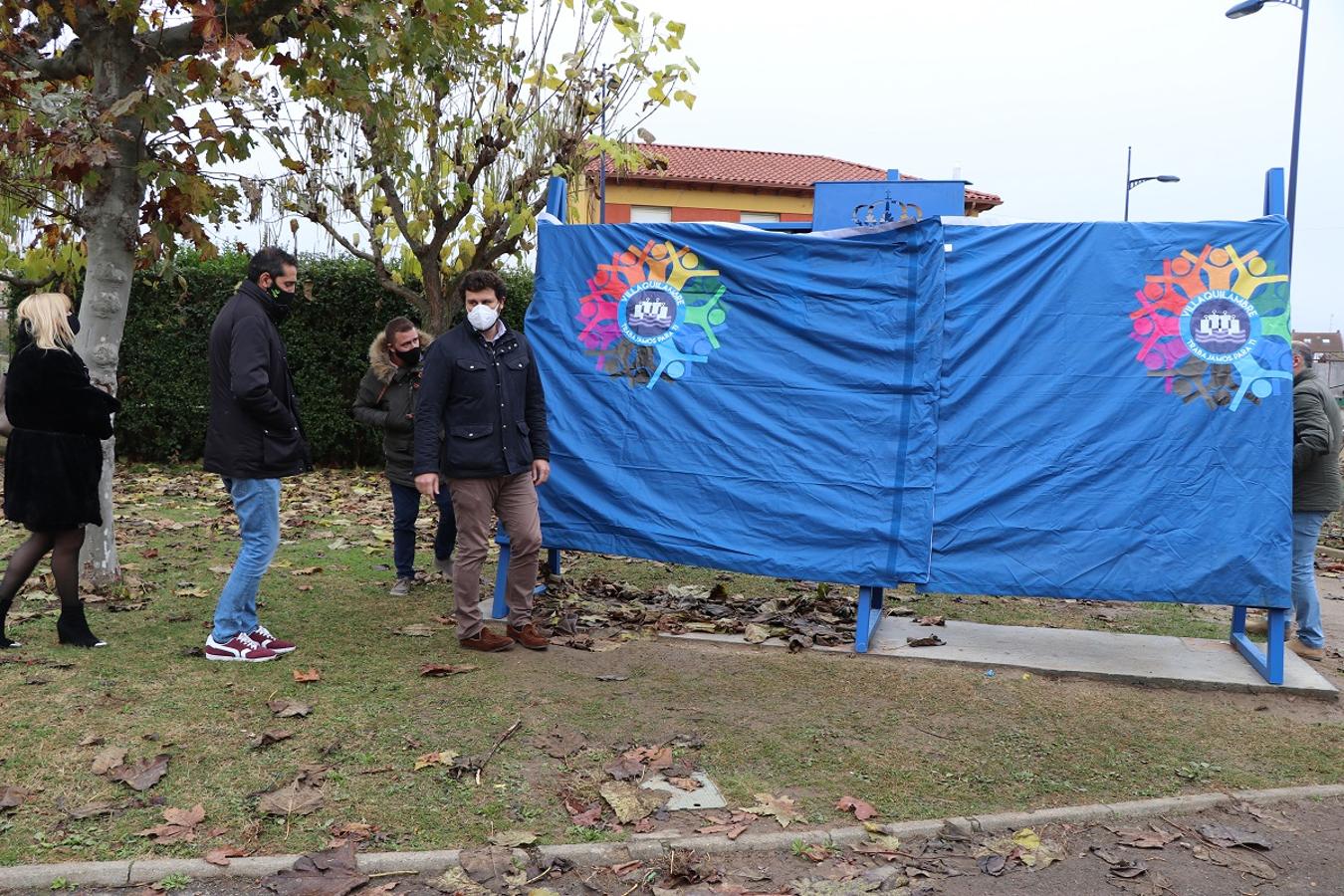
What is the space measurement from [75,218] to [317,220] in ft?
21.0

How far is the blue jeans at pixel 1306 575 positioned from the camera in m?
6.55

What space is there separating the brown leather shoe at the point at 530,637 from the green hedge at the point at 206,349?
29.1 ft

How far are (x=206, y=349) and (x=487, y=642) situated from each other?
10109 mm

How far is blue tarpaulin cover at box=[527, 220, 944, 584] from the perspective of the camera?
625cm

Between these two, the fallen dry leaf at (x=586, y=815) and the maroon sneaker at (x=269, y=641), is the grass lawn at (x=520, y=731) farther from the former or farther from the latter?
the maroon sneaker at (x=269, y=641)

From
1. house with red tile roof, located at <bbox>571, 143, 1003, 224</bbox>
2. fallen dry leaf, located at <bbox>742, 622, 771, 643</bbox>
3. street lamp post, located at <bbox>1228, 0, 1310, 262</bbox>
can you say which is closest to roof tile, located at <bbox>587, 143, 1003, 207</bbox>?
house with red tile roof, located at <bbox>571, 143, 1003, 224</bbox>

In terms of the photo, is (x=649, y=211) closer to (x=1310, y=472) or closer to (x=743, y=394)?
(x=743, y=394)

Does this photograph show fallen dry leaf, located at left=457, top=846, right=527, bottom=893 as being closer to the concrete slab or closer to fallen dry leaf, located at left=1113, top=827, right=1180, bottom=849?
fallen dry leaf, located at left=1113, top=827, right=1180, bottom=849

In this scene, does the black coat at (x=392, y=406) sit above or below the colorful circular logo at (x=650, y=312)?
below

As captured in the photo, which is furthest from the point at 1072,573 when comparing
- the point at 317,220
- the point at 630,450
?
the point at 317,220

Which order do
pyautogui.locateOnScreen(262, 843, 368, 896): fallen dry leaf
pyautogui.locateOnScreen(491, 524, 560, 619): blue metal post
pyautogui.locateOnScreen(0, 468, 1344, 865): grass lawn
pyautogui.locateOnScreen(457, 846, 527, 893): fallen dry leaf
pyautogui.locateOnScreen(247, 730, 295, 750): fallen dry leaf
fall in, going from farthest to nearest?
pyautogui.locateOnScreen(491, 524, 560, 619): blue metal post < pyautogui.locateOnScreen(247, 730, 295, 750): fallen dry leaf < pyautogui.locateOnScreen(0, 468, 1344, 865): grass lawn < pyautogui.locateOnScreen(457, 846, 527, 893): fallen dry leaf < pyautogui.locateOnScreen(262, 843, 368, 896): fallen dry leaf

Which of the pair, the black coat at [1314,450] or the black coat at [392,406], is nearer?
the black coat at [1314,450]

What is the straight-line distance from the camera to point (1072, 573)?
605 cm

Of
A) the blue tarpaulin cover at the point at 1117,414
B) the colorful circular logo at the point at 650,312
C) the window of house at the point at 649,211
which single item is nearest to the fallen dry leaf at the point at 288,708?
the colorful circular logo at the point at 650,312
